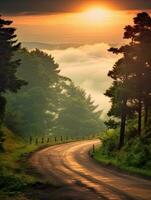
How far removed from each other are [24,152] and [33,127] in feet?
154

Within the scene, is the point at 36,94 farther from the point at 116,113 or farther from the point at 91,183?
the point at 91,183

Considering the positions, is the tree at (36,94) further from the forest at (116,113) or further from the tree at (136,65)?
the tree at (136,65)

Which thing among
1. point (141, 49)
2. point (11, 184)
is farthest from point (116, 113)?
point (11, 184)

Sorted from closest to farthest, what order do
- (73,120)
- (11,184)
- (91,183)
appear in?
(11,184)
(91,183)
(73,120)

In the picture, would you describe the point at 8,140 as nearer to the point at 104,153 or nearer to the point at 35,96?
the point at 104,153

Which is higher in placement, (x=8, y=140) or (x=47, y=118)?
(x=47, y=118)

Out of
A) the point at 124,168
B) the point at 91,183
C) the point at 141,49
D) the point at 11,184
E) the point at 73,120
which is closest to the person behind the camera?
the point at 11,184

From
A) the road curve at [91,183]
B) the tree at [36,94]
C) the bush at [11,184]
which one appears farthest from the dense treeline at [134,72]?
the tree at [36,94]

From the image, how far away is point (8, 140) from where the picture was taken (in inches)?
2896

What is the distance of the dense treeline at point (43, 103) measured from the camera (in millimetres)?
108875

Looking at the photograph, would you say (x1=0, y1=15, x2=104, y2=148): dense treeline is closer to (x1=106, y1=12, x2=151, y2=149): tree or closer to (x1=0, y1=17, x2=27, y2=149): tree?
(x1=0, y1=17, x2=27, y2=149): tree

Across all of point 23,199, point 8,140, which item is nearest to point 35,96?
point 8,140

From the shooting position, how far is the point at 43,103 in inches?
4744

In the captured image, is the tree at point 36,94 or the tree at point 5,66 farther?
the tree at point 36,94
